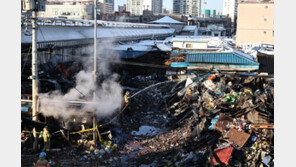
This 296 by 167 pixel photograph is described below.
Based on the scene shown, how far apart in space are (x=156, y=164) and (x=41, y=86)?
6.41 meters

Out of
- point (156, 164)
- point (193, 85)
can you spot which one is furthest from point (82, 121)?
point (193, 85)

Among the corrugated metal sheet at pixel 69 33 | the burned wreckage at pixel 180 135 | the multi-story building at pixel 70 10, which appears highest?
the multi-story building at pixel 70 10

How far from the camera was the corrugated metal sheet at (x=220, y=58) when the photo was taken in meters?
17.7

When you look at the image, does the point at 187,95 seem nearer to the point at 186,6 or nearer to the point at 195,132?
the point at 195,132

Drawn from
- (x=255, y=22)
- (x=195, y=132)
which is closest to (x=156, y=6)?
(x=255, y=22)

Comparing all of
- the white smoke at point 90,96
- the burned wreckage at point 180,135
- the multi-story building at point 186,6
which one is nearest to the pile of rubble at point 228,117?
the burned wreckage at point 180,135

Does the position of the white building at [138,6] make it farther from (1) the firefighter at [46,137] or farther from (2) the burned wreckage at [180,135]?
(1) the firefighter at [46,137]

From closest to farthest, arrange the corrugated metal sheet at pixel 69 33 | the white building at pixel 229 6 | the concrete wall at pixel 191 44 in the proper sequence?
the corrugated metal sheet at pixel 69 33 → the concrete wall at pixel 191 44 → the white building at pixel 229 6

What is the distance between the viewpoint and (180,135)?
11070 mm

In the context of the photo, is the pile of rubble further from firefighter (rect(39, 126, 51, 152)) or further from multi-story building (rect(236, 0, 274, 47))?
multi-story building (rect(236, 0, 274, 47))

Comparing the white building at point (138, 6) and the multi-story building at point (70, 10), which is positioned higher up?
the white building at point (138, 6)

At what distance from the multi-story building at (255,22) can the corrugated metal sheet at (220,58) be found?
15.0m

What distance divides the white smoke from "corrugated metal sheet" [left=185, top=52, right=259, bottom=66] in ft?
14.4

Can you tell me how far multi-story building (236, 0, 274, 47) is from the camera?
32.2m
